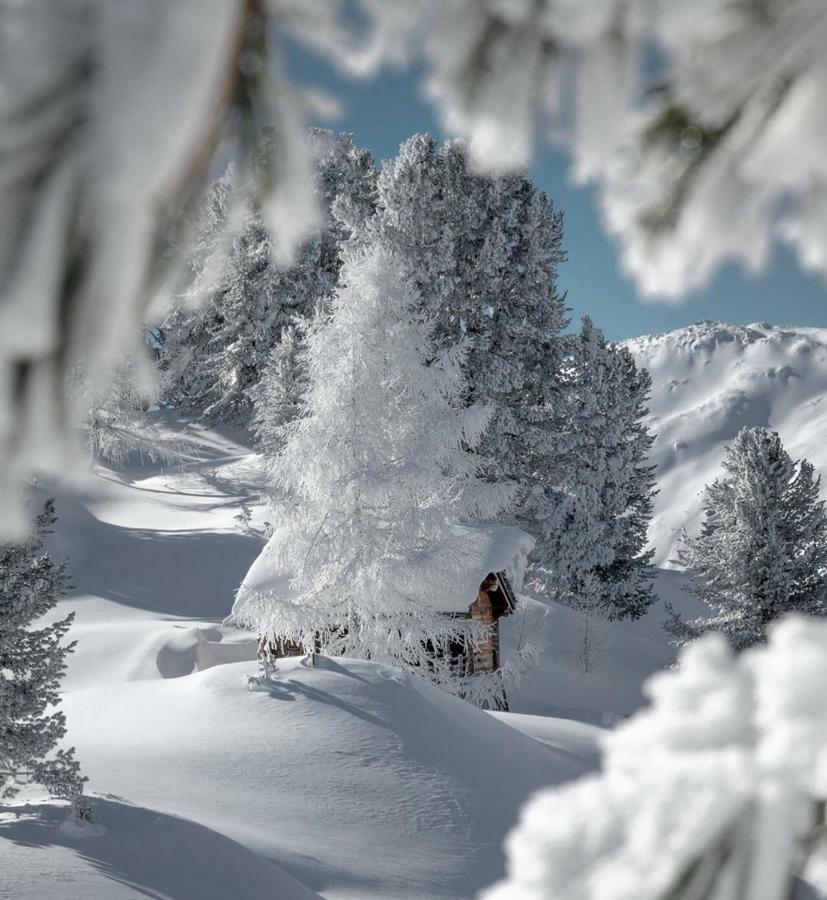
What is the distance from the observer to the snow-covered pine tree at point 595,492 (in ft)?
69.5

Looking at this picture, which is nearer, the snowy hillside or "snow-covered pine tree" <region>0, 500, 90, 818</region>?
"snow-covered pine tree" <region>0, 500, 90, 818</region>

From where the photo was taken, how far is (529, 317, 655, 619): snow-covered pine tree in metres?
21.2

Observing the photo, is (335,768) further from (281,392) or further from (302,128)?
(281,392)

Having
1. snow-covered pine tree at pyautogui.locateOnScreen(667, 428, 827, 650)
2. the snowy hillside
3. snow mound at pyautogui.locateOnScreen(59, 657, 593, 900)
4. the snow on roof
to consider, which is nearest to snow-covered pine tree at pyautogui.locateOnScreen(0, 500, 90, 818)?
snow mound at pyautogui.locateOnScreen(59, 657, 593, 900)

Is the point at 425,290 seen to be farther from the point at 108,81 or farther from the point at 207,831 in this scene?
the point at 108,81

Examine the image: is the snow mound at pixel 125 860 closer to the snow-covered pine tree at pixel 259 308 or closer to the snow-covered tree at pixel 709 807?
the snow-covered tree at pixel 709 807

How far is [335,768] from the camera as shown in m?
8.46

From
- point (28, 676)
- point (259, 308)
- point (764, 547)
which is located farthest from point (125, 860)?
point (259, 308)

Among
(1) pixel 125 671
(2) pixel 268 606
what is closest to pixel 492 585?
(2) pixel 268 606

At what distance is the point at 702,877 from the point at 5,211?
28.3 inches

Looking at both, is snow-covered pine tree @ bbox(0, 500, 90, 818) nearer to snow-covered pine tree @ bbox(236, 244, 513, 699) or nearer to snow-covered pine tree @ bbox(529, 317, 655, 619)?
snow-covered pine tree @ bbox(236, 244, 513, 699)

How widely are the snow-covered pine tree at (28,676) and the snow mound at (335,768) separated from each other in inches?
39.2

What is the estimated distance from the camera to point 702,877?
0.61m

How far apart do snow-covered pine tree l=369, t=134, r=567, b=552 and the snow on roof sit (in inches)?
150
